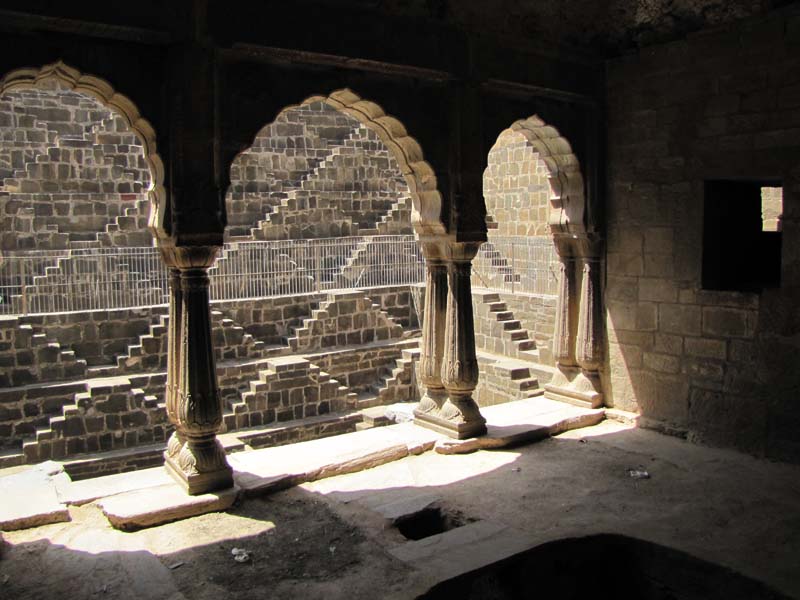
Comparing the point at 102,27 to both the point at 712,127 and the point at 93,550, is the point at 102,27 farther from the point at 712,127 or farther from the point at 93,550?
the point at 712,127

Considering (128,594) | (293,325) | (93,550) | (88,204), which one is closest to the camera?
(128,594)

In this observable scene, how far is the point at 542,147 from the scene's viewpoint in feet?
25.5

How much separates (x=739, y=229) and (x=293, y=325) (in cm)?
925

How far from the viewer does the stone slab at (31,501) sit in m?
5.07

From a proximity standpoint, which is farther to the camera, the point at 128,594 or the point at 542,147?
the point at 542,147

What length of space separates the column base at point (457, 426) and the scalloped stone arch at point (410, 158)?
1709 mm

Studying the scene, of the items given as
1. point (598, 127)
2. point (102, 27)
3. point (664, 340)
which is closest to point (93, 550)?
point (102, 27)

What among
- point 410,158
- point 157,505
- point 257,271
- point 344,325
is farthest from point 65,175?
point 157,505

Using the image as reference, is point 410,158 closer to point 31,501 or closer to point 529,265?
point 31,501

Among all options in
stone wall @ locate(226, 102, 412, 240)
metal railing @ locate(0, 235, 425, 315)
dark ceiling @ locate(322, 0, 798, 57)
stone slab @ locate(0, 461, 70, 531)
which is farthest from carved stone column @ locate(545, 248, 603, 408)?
stone wall @ locate(226, 102, 412, 240)

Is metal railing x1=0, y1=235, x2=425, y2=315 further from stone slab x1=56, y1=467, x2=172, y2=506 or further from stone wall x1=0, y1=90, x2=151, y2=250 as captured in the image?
stone slab x1=56, y1=467, x2=172, y2=506

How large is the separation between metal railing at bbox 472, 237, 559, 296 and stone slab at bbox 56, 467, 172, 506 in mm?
10390

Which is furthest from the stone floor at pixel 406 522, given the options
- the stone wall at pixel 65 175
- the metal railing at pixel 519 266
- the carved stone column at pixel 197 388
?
the stone wall at pixel 65 175

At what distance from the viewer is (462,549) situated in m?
4.64
